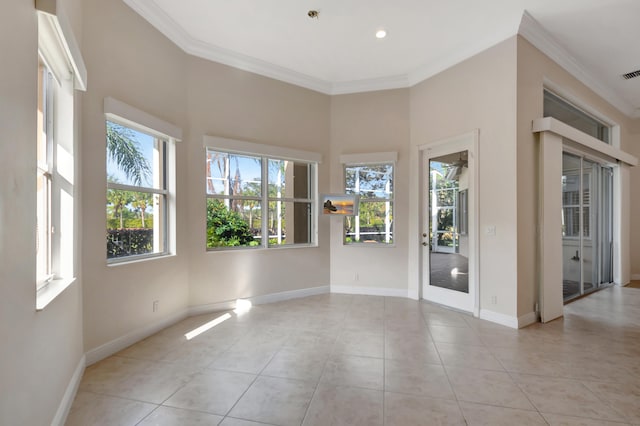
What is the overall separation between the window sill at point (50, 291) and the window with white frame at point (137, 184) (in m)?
0.81

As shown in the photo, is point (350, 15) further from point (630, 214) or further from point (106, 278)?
point (630, 214)

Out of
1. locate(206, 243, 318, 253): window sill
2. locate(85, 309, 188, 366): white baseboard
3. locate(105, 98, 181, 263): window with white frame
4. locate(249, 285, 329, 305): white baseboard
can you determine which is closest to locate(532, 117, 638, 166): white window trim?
locate(206, 243, 318, 253): window sill

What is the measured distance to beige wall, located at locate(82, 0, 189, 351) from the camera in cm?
261

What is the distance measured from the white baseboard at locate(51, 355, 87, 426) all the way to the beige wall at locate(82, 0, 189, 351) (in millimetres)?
248

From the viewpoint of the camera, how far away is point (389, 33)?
3654 mm

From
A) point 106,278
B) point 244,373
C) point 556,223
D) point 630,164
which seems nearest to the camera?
point 244,373

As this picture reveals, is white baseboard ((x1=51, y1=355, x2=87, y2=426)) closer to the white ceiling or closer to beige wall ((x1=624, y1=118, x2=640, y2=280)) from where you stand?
the white ceiling

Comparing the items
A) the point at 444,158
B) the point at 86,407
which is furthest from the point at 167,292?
the point at 444,158

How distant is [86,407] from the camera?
2.04 meters

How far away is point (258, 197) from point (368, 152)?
75.5 inches

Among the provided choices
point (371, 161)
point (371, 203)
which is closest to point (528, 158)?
point (371, 161)

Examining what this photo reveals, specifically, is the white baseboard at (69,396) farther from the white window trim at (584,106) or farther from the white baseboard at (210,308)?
the white window trim at (584,106)

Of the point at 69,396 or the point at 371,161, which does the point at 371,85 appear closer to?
the point at 371,161

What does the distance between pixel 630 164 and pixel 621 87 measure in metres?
1.43
